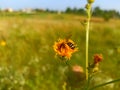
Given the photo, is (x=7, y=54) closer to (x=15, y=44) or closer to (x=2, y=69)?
(x=15, y=44)

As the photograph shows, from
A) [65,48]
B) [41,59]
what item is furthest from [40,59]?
[65,48]

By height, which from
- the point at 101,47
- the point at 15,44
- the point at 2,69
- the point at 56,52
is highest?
the point at 56,52

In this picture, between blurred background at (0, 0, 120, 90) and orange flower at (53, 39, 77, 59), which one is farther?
blurred background at (0, 0, 120, 90)

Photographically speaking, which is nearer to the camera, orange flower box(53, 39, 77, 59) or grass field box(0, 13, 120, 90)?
orange flower box(53, 39, 77, 59)

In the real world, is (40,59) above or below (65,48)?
below

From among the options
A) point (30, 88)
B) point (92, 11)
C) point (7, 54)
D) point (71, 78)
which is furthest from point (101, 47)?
point (92, 11)

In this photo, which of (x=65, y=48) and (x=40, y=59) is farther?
(x=40, y=59)

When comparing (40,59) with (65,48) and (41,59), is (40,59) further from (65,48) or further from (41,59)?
(65,48)

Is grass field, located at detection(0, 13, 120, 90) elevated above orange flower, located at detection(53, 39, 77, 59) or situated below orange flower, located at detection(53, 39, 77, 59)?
below
